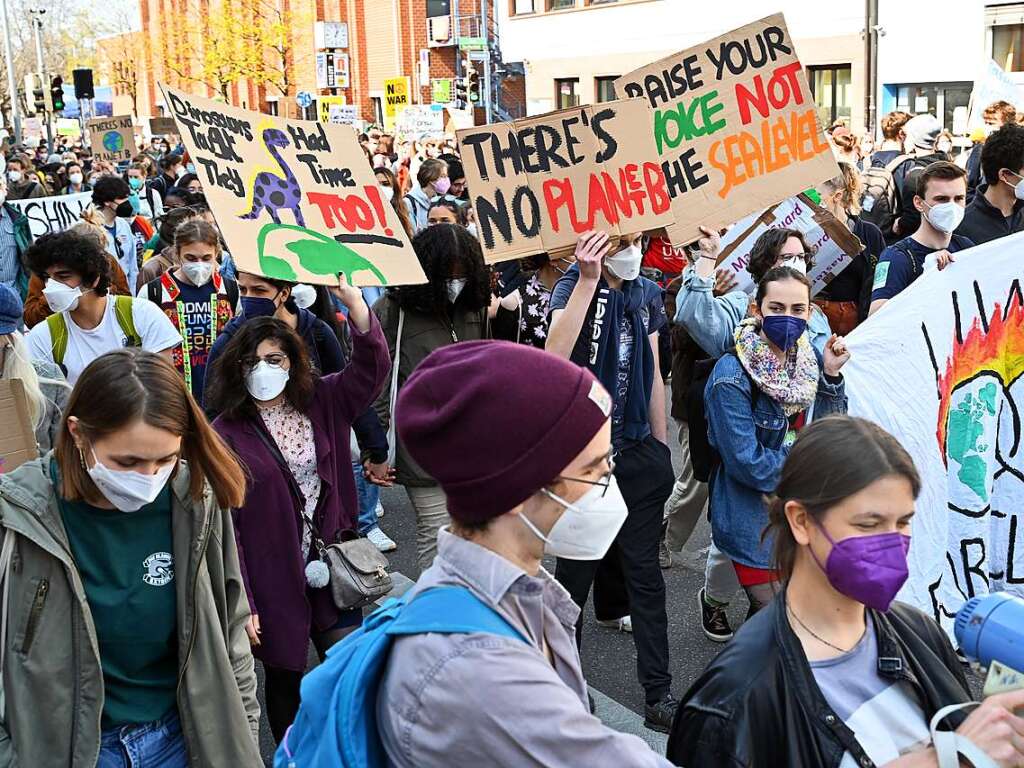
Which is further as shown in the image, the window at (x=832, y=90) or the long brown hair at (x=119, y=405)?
the window at (x=832, y=90)

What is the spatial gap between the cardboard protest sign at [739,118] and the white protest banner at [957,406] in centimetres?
90

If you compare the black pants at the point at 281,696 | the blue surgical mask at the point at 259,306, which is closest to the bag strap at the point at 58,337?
the blue surgical mask at the point at 259,306

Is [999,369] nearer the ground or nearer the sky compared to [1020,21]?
nearer the ground

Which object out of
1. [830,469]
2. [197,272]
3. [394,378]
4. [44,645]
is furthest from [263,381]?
[197,272]

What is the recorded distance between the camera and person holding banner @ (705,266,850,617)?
4367 millimetres

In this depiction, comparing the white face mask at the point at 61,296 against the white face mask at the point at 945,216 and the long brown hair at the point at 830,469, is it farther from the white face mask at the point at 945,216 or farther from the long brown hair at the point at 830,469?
the white face mask at the point at 945,216

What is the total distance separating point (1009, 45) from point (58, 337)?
2382 centimetres

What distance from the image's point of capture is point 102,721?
2.94 metres

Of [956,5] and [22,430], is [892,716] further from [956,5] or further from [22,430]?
[956,5]

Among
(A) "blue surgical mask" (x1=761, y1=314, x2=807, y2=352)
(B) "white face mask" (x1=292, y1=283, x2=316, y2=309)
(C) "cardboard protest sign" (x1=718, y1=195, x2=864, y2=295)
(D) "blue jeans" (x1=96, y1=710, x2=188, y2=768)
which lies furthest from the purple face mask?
(C) "cardboard protest sign" (x1=718, y1=195, x2=864, y2=295)

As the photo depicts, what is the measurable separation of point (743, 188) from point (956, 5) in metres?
23.1

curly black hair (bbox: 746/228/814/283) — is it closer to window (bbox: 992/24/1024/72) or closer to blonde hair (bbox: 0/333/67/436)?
blonde hair (bbox: 0/333/67/436)

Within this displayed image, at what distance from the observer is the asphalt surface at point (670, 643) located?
4.99 metres

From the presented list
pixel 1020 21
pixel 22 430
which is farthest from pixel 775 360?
pixel 1020 21
